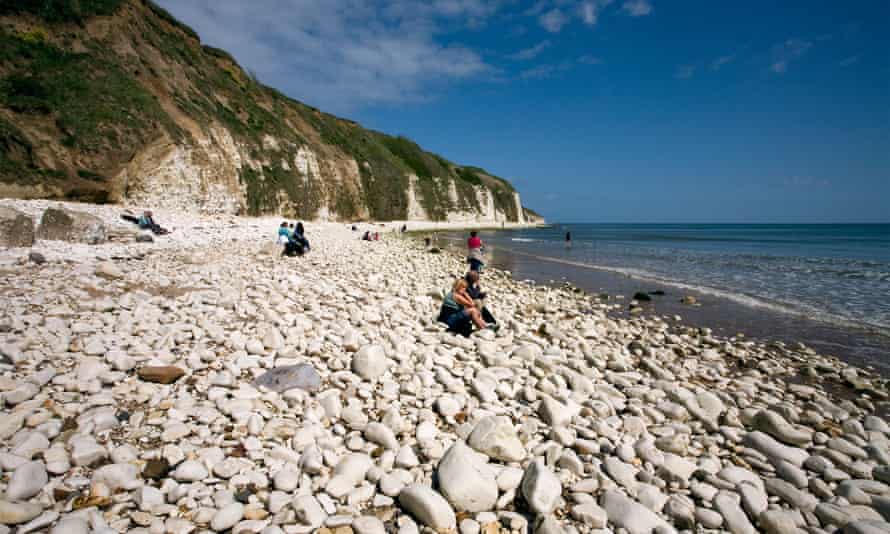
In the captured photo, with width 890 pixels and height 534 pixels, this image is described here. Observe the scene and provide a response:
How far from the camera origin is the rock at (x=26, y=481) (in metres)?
2.27

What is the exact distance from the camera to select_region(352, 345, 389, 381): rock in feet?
14.3

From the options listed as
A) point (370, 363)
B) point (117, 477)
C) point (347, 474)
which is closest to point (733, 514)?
point (347, 474)

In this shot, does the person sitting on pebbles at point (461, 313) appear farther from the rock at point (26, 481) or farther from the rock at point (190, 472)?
the rock at point (26, 481)

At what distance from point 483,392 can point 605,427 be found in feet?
4.18

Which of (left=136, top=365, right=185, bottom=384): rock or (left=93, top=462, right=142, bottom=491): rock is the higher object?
(left=136, top=365, right=185, bottom=384): rock

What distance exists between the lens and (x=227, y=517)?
2328mm

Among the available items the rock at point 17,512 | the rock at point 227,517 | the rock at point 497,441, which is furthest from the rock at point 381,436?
the rock at point 17,512

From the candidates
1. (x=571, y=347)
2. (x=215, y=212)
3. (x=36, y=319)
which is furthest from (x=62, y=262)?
(x=215, y=212)

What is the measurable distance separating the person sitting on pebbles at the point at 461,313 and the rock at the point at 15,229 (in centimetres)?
1160

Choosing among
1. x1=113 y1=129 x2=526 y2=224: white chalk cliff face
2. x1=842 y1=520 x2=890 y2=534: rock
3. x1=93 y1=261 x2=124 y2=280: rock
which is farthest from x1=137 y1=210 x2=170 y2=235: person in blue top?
x1=842 y1=520 x2=890 y2=534: rock

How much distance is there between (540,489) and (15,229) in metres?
14.0

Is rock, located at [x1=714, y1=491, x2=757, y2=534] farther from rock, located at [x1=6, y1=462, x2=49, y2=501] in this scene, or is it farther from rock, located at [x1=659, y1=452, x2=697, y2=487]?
rock, located at [x1=6, y1=462, x2=49, y2=501]

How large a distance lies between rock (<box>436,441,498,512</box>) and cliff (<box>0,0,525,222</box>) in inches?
967

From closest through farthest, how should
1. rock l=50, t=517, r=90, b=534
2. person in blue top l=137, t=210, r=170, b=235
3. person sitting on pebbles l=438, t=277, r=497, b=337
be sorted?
rock l=50, t=517, r=90, b=534
person sitting on pebbles l=438, t=277, r=497, b=337
person in blue top l=137, t=210, r=170, b=235
